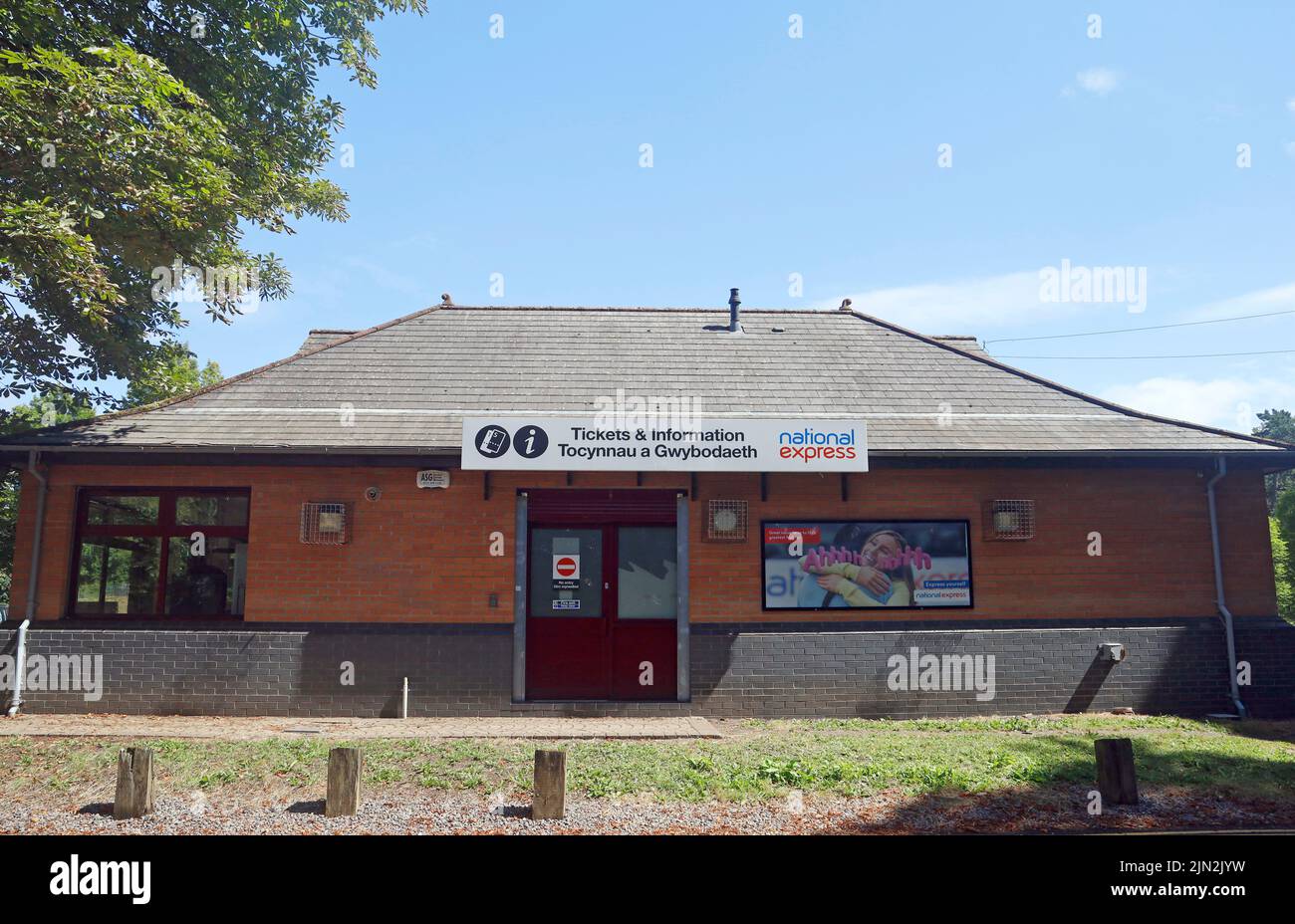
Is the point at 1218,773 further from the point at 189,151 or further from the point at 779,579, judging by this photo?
the point at 189,151

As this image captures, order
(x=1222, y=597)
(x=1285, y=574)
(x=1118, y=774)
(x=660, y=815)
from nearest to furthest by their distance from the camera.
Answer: (x=660, y=815) < (x=1118, y=774) < (x=1222, y=597) < (x=1285, y=574)

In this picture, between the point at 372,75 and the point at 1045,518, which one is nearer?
the point at 1045,518

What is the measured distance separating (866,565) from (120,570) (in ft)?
33.1

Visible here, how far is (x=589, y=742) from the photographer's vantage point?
352 inches

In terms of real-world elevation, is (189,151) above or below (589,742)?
above

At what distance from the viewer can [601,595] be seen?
443 inches

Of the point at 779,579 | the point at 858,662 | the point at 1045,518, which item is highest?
the point at 1045,518

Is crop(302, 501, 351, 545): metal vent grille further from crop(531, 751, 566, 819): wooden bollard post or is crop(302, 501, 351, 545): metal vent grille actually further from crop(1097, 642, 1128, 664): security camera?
crop(1097, 642, 1128, 664): security camera

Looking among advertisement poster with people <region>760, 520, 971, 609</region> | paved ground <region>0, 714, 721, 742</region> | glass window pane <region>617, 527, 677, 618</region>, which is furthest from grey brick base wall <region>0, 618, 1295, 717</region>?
glass window pane <region>617, 527, 677, 618</region>

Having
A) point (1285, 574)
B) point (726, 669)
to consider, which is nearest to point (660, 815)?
point (726, 669)

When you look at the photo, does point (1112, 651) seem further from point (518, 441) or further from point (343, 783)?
point (343, 783)

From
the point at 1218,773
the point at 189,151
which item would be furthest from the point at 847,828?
the point at 189,151
